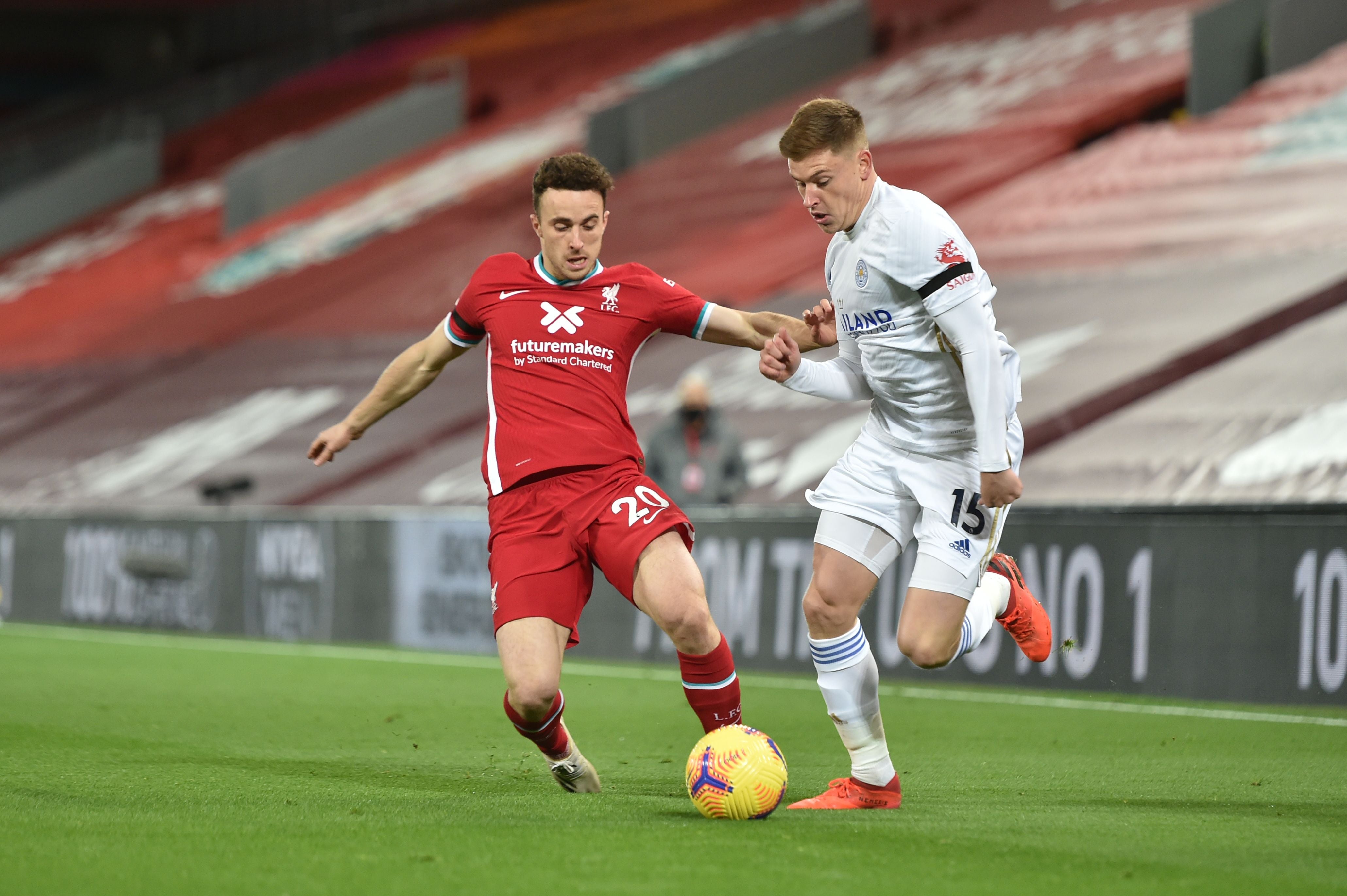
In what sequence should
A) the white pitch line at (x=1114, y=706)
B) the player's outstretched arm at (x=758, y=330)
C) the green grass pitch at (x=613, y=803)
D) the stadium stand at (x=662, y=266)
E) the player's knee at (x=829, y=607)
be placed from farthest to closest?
1. the stadium stand at (x=662, y=266)
2. the white pitch line at (x=1114, y=706)
3. the player's outstretched arm at (x=758, y=330)
4. the player's knee at (x=829, y=607)
5. the green grass pitch at (x=613, y=803)

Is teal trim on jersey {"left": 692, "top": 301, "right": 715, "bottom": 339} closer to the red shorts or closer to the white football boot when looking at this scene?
the red shorts

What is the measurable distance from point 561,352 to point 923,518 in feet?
4.22

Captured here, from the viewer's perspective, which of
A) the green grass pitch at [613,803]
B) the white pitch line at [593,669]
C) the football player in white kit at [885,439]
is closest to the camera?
the green grass pitch at [613,803]

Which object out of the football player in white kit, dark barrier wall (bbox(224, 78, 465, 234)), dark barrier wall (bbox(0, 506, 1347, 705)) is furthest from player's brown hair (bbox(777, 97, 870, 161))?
dark barrier wall (bbox(224, 78, 465, 234))

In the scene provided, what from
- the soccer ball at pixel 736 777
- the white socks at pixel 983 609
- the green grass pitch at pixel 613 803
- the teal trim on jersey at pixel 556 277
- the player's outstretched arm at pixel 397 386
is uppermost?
the teal trim on jersey at pixel 556 277

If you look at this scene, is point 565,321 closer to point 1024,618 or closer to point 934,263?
point 934,263

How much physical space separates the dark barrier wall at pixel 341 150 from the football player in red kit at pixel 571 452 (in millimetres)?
24592

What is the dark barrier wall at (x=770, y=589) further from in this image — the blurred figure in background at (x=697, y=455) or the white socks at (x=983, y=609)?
the blurred figure in background at (x=697, y=455)

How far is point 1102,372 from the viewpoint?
14.1 meters

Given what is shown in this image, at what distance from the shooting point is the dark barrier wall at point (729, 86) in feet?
81.0

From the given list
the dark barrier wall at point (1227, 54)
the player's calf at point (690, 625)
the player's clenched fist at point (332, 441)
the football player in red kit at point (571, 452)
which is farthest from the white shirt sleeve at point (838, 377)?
the dark barrier wall at point (1227, 54)

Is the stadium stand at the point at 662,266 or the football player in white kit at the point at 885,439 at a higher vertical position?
the stadium stand at the point at 662,266

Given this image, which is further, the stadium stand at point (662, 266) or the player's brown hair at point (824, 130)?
the stadium stand at point (662, 266)

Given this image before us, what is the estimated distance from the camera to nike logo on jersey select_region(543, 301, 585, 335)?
18.6 ft
